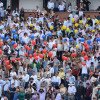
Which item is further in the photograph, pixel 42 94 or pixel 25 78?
pixel 25 78

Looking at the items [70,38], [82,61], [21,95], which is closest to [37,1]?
[70,38]

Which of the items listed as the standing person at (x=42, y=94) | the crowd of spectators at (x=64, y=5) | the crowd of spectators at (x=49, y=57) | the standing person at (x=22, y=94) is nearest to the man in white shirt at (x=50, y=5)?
the crowd of spectators at (x=64, y=5)

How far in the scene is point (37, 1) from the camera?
139 ft

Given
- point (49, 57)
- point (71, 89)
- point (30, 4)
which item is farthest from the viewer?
point (30, 4)

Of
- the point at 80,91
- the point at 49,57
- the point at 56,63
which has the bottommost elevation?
the point at 80,91

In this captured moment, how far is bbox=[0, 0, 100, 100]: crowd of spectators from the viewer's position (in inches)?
1093

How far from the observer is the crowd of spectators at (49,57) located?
27.8 meters

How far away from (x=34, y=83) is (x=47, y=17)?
9.61m

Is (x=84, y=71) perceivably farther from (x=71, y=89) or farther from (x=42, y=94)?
(x=42, y=94)

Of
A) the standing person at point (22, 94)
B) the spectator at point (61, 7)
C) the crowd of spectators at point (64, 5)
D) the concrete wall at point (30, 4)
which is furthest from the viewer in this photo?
the concrete wall at point (30, 4)

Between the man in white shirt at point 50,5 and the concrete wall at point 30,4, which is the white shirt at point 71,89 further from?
the concrete wall at point 30,4

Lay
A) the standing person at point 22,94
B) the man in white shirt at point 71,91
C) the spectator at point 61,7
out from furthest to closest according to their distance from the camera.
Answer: the spectator at point 61,7 → the man in white shirt at point 71,91 → the standing person at point 22,94

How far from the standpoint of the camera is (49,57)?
102 feet

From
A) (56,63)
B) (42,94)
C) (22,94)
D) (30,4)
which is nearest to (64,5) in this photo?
(30,4)
